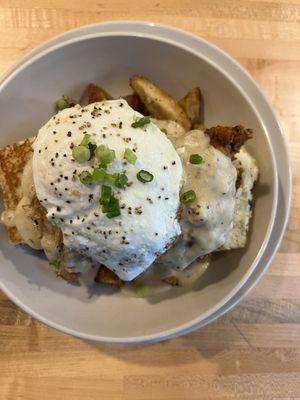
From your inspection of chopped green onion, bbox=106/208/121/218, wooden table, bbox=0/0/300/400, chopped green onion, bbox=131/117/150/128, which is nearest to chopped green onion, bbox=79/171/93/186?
chopped green onion, bbox=106/208/121/218

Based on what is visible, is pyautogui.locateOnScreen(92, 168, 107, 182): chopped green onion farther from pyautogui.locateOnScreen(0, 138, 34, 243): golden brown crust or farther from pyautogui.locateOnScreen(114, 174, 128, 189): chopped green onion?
pyautogui.locateOnScreen(0, 138, 34, 243): golden brown crust

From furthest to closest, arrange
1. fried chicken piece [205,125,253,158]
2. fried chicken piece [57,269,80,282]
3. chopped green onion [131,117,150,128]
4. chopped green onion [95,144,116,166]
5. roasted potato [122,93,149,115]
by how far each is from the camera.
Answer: roasted potato [122,93,149,115], fried chicken piece [57,269,80,282], fried chicken piece [205,125,253,158], chopped green onion [131,117,150,128], chopped green onion [95,144,116,166]

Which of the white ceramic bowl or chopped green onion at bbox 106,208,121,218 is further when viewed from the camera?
the white ceramic bowl

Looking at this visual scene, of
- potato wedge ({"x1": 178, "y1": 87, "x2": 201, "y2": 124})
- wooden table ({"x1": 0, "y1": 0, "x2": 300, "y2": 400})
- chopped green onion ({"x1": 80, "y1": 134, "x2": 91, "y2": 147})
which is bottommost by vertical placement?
wooden table ({"x1": 0, "y1": 0, "x2": 300, "y2": 400})

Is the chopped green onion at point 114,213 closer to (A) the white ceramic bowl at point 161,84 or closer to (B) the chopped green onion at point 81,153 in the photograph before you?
(B) the chopped green onion at point 81,153

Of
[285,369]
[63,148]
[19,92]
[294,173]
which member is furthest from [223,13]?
[285,369]

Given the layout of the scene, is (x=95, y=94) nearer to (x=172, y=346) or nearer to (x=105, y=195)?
(x=105, y=195)

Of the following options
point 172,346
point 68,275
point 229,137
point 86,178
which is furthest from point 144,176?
point 172,346
